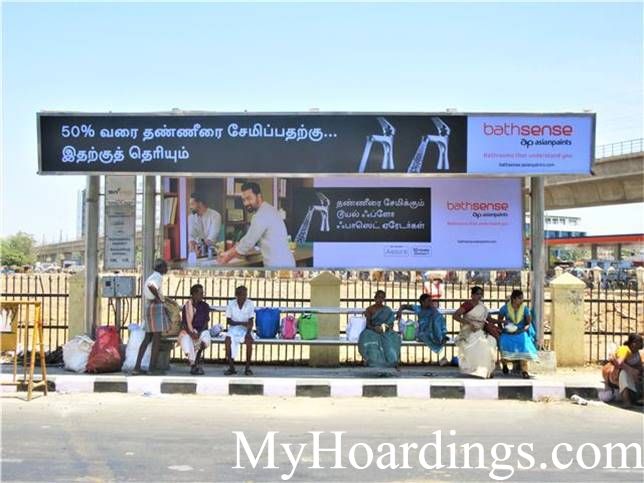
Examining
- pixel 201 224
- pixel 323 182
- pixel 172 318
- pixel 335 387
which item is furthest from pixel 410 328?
pixel 201 224

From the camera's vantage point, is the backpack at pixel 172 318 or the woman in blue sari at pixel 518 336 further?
the backpack at pixel 172 318

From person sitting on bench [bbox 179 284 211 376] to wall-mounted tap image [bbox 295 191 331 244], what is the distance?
1.95m

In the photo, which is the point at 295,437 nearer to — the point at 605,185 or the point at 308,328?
the point at 308,328

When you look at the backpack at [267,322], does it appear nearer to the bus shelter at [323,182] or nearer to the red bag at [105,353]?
the bus shelter at [323,182]

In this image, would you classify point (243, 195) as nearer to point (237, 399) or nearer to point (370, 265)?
point (370, 265)

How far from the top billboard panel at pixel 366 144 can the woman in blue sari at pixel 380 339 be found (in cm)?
206

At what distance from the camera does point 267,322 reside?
1085 centimetres

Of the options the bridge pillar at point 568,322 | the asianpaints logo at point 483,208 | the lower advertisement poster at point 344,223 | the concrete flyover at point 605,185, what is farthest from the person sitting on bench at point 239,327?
the concrete flyover at point 605,185

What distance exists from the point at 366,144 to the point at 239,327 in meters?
3.31

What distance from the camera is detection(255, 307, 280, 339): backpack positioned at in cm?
1084

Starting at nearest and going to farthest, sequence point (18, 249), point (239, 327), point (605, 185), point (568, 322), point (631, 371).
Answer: point (631, 371)
point (239, 327)
point (568, 322)
point (605, 185)
point (18, 249)

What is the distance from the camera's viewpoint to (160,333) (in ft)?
33.3

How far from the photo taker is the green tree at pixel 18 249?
332ft

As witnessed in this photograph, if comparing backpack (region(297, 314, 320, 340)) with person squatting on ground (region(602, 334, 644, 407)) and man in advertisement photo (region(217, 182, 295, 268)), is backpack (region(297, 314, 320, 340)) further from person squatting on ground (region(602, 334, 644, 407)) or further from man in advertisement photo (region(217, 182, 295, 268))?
person squatting on ground (region(602, 334, 644, 407))
